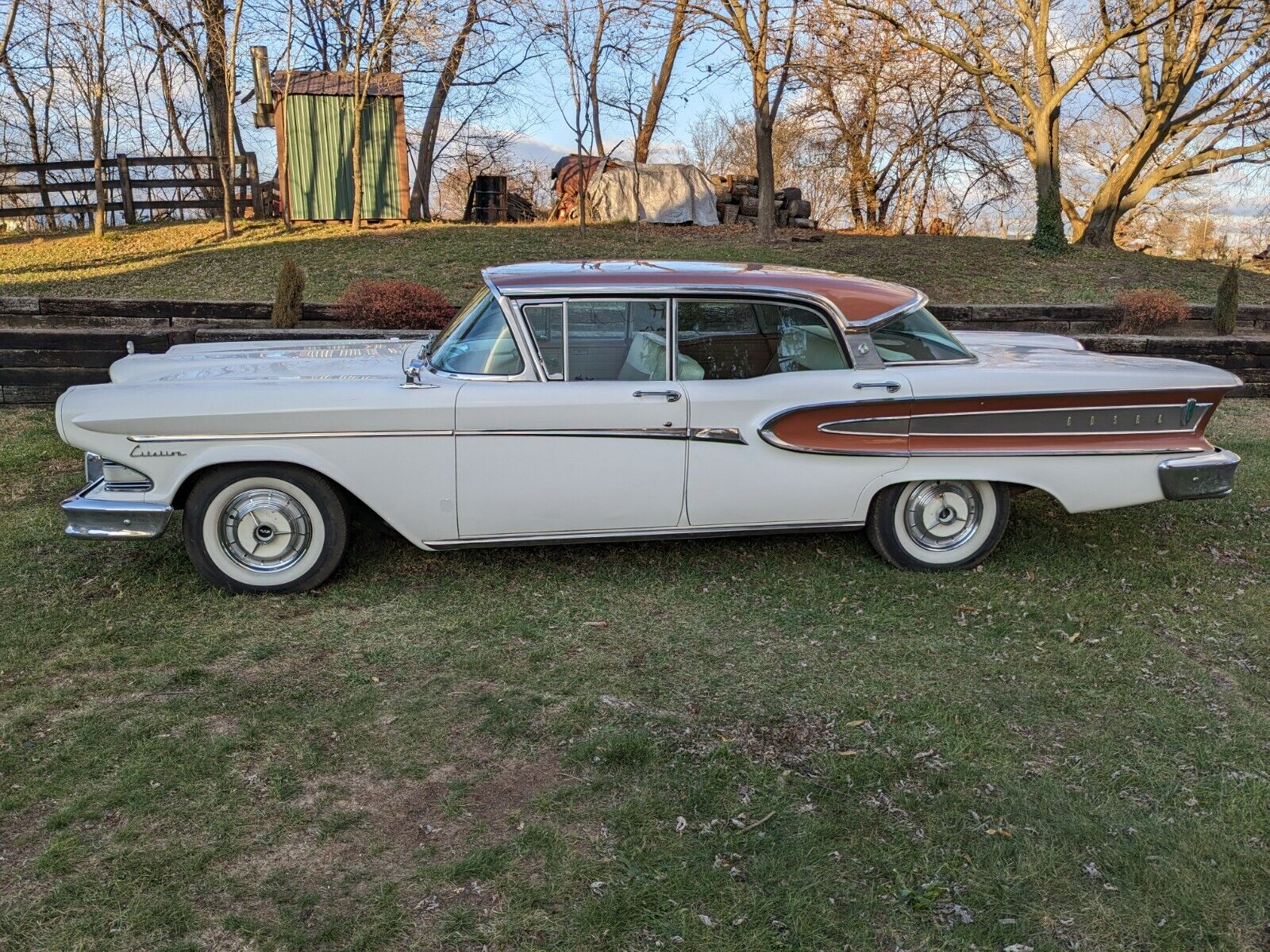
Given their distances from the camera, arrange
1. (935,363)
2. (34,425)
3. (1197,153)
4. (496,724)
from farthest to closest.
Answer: (1197,153)
(34,425)
(935,363)
(496,724)

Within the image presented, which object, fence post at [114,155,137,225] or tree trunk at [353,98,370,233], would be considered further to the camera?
fence post at [114,155,137,225]

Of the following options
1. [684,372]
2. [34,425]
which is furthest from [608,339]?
[34,425]

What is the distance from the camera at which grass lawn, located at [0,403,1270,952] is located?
2.51 m

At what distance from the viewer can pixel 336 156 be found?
57.7 ft

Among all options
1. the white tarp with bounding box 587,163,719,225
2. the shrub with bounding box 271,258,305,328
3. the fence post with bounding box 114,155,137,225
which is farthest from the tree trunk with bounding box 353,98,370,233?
the shrub with bounding box 271,258,305,328

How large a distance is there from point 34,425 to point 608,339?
5319 millimetres

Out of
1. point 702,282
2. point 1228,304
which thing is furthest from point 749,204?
point 702,282

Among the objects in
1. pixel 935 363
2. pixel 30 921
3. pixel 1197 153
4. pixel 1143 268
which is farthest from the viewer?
pixel 1197 153

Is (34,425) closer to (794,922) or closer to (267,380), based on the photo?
(267,380)

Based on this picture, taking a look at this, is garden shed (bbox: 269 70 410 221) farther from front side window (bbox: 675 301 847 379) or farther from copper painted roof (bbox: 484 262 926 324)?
front side window (bbox: 675 301 847 379)

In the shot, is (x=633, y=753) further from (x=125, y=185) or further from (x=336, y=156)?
(x=125, y=185)

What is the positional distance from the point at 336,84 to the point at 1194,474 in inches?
686

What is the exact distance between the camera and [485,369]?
4543 mm

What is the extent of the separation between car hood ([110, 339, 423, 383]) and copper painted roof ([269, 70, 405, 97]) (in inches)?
537
